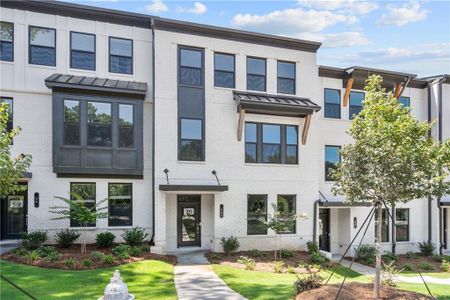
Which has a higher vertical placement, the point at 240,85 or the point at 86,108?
the point at 240,85

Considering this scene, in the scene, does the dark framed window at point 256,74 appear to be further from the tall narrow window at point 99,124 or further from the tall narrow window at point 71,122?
the tall narrow window at point 71,122

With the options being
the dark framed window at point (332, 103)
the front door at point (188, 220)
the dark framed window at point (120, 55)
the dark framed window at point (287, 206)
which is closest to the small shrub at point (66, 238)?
the front door at point (188, 220)

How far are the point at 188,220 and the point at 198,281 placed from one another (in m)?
6.19

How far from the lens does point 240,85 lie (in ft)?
64.0

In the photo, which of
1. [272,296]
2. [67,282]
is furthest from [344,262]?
[67,282]

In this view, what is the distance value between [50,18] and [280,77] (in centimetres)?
1148

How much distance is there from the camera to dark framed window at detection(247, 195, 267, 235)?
19297 millimetres

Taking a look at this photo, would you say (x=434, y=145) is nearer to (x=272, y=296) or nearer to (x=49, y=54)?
(x=272, y=296)

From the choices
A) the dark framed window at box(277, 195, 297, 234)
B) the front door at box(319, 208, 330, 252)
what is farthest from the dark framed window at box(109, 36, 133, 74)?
the front door at box(319, 208, 330, 252)

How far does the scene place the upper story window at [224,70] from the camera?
19172 mm

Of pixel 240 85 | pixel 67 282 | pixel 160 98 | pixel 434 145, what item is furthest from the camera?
pixel 240 85

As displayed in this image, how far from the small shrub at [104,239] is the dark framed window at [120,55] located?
7.65 meters

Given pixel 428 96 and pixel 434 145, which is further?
pixel 428 96

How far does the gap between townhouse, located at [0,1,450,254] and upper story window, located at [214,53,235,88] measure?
5cm
